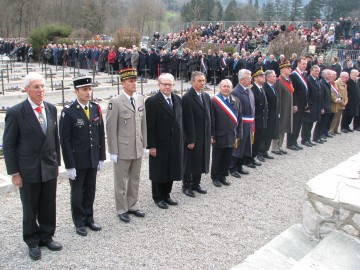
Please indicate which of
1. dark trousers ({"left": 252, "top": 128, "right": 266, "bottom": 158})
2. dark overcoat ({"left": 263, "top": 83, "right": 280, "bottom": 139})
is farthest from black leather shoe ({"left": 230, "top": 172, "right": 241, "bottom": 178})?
dark overcoat ({"left": 263, "top": 83, "right": 280, "bottom": 139})

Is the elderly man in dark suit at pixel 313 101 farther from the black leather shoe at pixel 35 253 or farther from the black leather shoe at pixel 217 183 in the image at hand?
the black leather shoe at pixel 35 253

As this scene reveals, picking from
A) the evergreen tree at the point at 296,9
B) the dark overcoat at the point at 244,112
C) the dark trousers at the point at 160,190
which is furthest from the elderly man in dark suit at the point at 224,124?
the evergreen tree at the point at 296,9

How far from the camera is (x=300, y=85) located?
32.4 feet

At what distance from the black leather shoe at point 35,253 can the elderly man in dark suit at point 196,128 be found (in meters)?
2.73

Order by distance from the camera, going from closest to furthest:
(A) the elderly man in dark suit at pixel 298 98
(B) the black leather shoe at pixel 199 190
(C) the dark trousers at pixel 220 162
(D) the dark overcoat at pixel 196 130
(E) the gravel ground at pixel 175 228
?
(E) the gravel ground at pixel 175 228
(D) the dark overcoat at pixel 196 130
(B) the black leather shoe at pixel 199 190
(C) the dark trousers at pixel 220 162
(A) the elderly man in dark suit at pixel 298 98

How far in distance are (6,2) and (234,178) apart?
1881 inches

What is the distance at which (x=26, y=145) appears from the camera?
A: 4.38 meters

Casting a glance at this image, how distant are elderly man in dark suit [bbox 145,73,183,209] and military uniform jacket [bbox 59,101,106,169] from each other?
3.30 ft

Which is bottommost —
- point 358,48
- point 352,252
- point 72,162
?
point 352,252

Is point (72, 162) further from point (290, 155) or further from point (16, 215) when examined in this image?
point (290, 155)

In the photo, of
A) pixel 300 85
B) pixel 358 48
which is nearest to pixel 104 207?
pixel 300 85

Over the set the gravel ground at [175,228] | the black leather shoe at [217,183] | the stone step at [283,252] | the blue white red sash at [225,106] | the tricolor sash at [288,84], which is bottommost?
the gravel ground at [175,228]

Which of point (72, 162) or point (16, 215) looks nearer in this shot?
point (72, 162)

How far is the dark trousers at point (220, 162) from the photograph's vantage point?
714 cm
